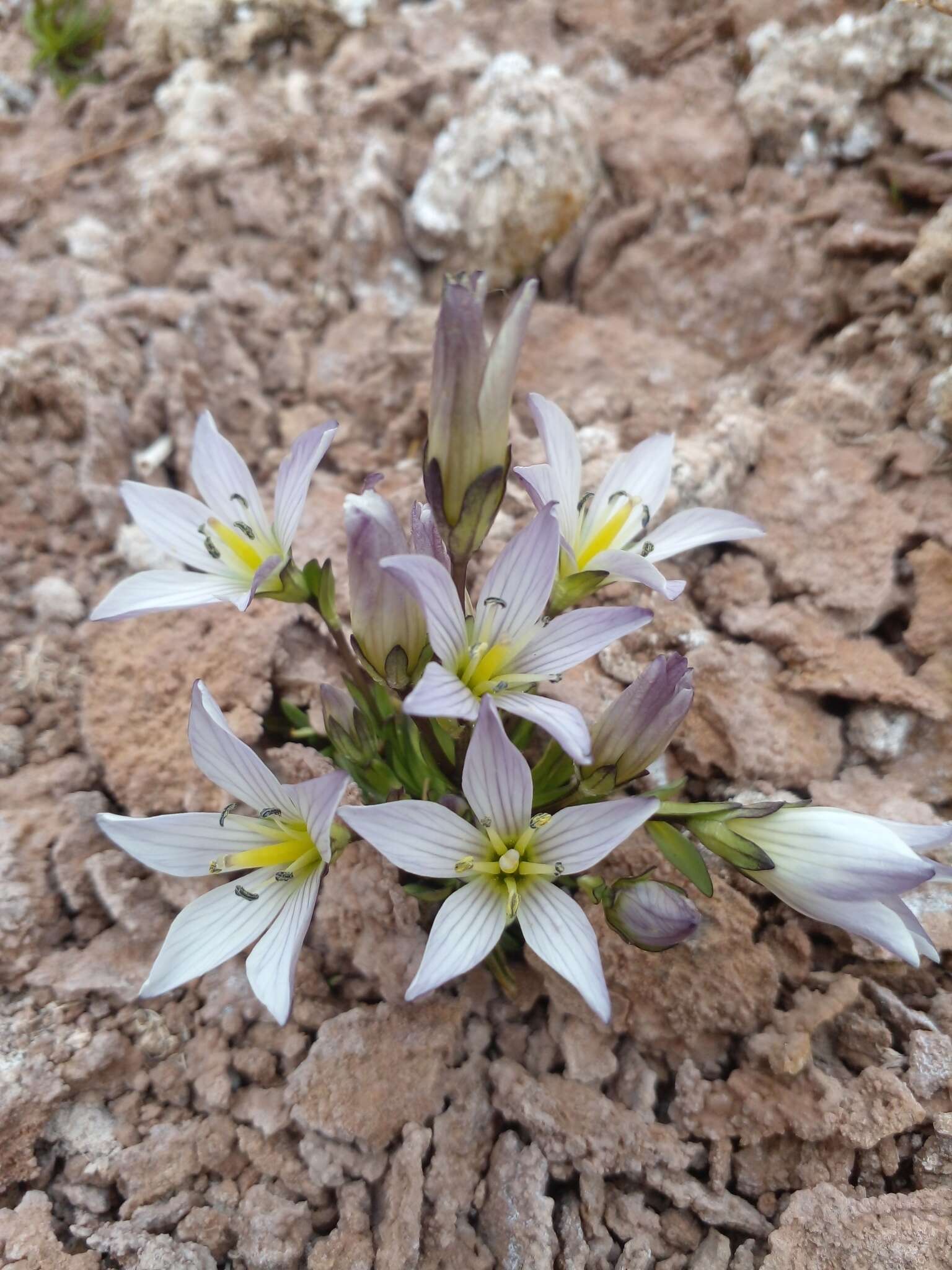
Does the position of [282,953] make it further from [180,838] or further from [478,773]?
[478,773]

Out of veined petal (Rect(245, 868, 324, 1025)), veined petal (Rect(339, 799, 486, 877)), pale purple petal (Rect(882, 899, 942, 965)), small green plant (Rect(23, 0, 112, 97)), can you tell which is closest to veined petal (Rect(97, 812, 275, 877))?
veined petal (Rect(245, 868, 324, 1025))

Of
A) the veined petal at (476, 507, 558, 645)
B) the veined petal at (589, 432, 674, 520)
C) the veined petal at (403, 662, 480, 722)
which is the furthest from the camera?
the veined petal at (589, 432, 674, 520)

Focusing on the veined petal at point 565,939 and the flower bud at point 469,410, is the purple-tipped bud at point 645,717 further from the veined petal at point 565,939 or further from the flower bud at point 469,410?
the flower bud at point 469,410

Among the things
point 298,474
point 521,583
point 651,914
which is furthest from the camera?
point 298,474

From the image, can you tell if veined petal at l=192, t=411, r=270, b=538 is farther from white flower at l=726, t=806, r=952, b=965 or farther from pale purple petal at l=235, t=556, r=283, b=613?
white flower at l=726, t=806, r=952, b=965

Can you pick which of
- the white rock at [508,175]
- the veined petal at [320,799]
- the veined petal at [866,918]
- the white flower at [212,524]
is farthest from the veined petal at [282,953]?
the white rock at [508,175]

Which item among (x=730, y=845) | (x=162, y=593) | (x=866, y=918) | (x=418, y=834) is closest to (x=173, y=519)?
(x=162, y=593)

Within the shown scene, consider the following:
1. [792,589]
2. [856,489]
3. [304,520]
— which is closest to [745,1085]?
[792,589]
